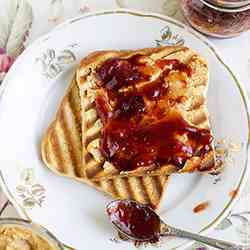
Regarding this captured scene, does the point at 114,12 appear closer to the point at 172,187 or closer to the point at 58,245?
the point at 172,187

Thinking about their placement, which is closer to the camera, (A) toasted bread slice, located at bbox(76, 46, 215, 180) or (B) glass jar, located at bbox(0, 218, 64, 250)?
(B) glass jar, located at bbox(0, 218, 64, 250)

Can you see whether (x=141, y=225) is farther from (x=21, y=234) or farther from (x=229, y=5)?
(x=229, y=5)

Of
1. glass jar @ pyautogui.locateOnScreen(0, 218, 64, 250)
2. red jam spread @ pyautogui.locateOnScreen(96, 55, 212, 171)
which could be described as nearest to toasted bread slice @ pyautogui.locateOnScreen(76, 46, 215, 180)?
red jam spread @ pyautogui.locateOnScreen(96, 55, 212, 171)

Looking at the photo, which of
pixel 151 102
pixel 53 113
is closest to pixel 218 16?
pixel 151 102

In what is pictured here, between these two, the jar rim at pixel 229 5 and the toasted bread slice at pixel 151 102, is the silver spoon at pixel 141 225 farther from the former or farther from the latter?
the jar rim at pixel 229 5

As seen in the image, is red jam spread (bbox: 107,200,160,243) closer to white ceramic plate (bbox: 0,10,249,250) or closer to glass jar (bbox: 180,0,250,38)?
white ceramic plate (bbox: 0,10,249,250)
